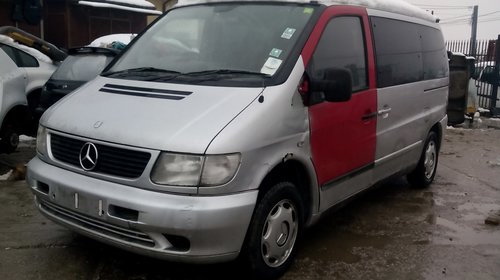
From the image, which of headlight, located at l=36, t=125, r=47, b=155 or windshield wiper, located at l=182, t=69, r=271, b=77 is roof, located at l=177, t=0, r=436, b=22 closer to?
windshield wiper, located at l=182, t=69, r=271, b=77

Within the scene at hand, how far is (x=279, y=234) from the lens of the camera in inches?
132

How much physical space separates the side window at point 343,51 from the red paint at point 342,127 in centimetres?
6

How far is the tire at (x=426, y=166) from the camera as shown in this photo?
5.64 meters

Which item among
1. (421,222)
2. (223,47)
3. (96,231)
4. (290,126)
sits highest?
(223,47)

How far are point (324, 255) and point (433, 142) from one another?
8.50ft

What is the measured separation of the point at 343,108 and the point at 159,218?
1678 millimetres

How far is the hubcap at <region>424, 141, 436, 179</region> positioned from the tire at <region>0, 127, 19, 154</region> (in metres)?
5.04

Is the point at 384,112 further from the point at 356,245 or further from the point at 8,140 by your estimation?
the point at 8,140

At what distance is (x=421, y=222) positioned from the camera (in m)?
4.76

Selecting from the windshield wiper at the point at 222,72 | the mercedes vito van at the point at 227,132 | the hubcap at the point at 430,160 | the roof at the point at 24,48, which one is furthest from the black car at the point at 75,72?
the hubcap at the point at 430,160

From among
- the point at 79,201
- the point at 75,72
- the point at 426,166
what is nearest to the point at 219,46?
the point at 79,201

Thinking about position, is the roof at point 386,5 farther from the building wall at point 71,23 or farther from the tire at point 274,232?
the building wall at point 71,23

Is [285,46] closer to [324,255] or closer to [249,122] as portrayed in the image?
[249,122]

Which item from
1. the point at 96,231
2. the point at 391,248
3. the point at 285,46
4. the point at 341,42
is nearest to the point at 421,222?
the point at 391,248
